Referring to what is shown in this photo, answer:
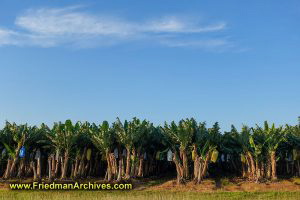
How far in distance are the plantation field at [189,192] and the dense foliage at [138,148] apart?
81 cm

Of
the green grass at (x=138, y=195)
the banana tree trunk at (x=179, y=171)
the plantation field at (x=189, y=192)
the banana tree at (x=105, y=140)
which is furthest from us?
the banana tree at (x=105, y=140)

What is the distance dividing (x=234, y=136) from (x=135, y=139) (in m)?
6.95

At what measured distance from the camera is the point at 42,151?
1056 inches

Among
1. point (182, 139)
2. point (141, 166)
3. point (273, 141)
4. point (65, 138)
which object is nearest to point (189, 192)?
point (182, 139)

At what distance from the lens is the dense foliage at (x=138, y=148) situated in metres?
23.5

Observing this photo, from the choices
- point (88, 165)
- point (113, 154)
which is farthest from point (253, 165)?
point (88, 165)

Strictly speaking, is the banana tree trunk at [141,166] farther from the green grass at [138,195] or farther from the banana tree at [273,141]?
the banana tree at [273,141]

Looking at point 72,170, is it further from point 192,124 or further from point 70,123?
point 192,124

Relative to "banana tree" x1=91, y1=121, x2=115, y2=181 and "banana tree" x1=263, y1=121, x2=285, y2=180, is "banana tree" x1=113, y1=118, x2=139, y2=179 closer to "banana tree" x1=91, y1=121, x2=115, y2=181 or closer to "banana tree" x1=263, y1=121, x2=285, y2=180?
"banana tree" x1=91, y1=121, x2=115, y2=181

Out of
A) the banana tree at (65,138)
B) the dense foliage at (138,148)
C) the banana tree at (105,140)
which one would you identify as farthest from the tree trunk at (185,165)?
the banana tree at (65,138)

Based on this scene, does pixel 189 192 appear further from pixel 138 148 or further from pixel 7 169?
pixel 7 169

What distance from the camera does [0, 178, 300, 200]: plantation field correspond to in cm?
1981

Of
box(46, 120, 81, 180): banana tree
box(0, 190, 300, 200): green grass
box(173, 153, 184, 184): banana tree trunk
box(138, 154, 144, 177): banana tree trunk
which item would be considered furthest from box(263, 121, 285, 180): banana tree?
box(46, 120, 81, 180): banana tree

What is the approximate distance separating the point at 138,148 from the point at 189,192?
15.4 ft
